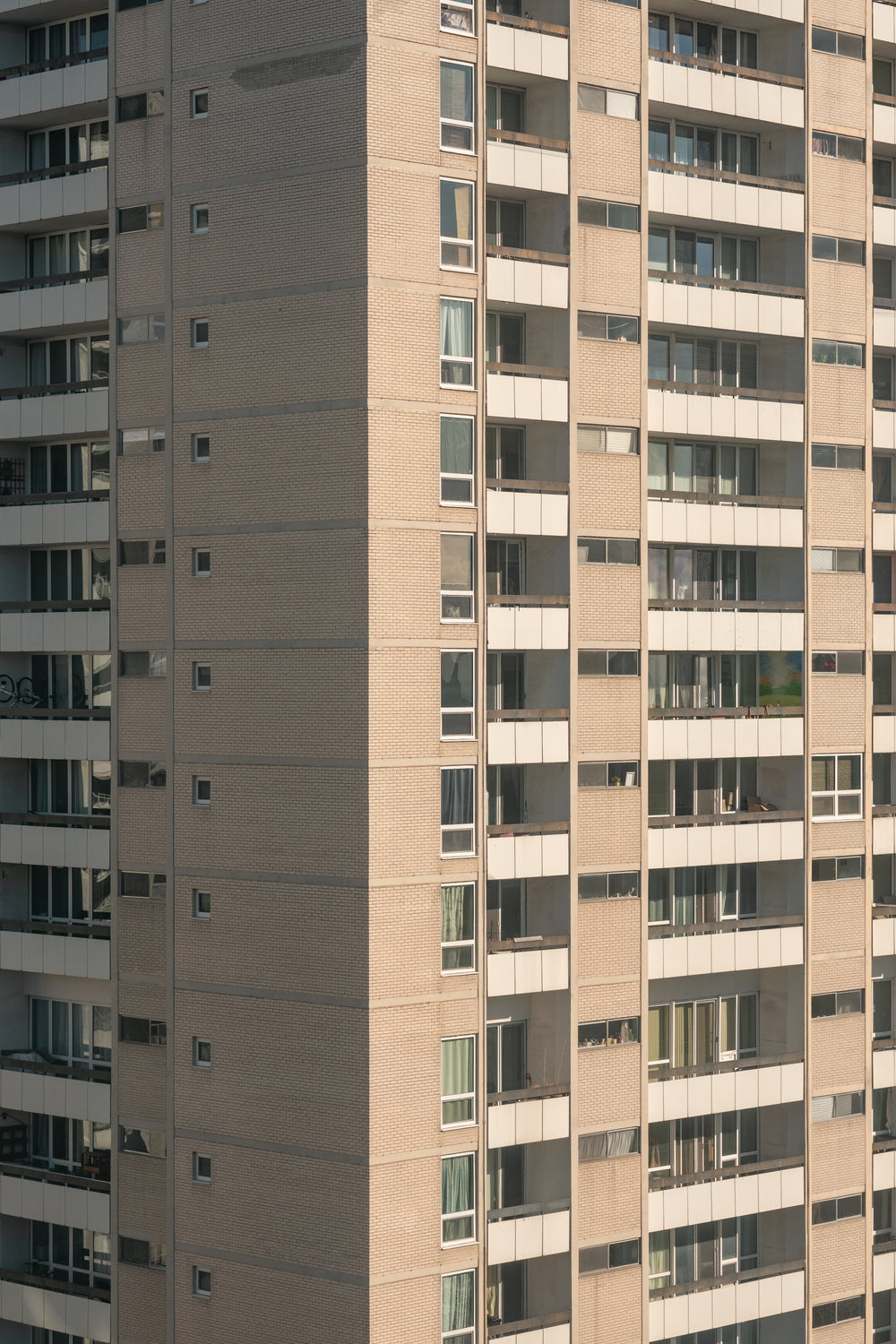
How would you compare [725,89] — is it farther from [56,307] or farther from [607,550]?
[56,307]

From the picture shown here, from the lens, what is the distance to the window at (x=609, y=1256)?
4372 cm

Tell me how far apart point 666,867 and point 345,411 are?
43.8ft

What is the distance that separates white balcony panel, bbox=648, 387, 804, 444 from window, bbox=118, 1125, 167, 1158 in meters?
19.7

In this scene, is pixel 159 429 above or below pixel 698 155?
below

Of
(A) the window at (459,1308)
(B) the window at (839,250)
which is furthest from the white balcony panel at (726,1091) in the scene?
(B) the window at (839,250)

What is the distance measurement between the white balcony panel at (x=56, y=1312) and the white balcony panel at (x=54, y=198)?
2504cm

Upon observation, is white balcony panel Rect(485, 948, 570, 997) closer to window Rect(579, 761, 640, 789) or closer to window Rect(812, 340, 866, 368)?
window Rect(579, 761, 640, 789)

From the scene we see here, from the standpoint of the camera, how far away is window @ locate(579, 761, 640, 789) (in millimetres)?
43531

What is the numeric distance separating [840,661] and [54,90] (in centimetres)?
2320

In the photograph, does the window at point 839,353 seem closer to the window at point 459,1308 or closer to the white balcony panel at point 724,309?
the white balcony panel at point 724,309

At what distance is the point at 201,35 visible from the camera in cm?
4225

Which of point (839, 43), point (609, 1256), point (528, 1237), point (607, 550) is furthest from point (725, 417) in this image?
point (609, 1256)

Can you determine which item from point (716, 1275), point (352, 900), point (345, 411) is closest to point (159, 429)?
point (345, 411)

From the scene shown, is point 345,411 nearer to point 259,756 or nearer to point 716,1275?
point 259,756
